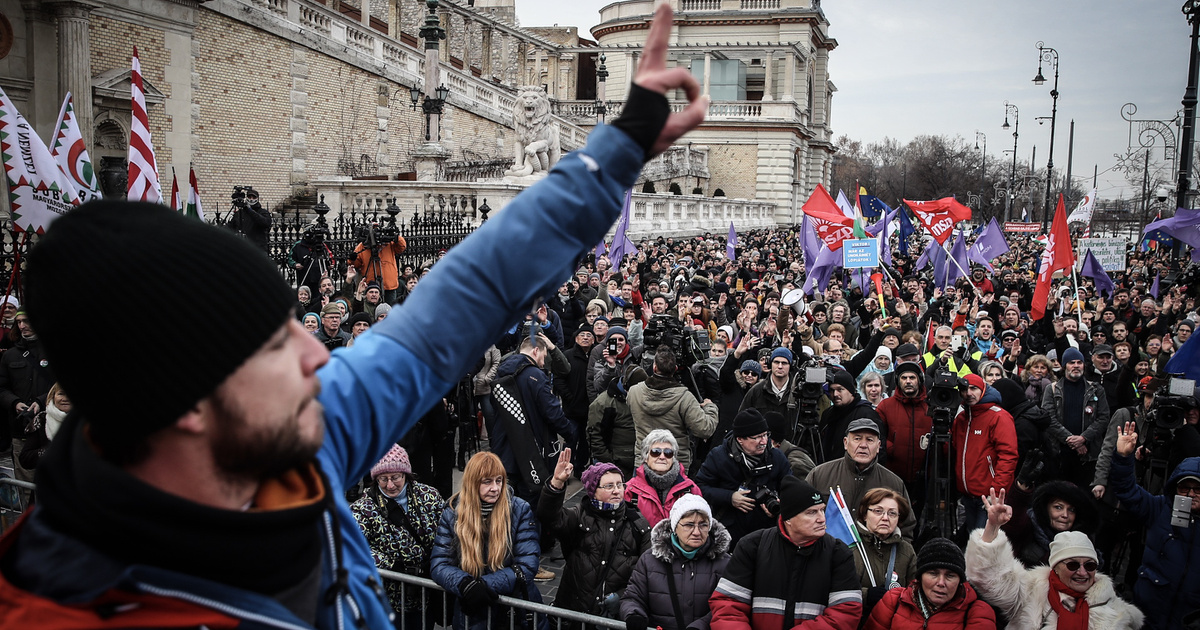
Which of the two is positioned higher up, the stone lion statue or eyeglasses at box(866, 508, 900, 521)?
the stone lion statue

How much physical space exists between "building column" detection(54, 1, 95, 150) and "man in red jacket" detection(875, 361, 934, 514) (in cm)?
1701

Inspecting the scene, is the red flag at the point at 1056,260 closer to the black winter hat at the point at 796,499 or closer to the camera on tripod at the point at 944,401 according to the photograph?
the camera on tripod at the point at 944,401

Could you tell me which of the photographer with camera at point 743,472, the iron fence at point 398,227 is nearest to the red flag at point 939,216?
the iron fence at point 398,227

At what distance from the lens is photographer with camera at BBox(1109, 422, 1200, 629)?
5574 mm

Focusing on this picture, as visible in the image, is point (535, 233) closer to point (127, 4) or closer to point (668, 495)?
point (668, 495)

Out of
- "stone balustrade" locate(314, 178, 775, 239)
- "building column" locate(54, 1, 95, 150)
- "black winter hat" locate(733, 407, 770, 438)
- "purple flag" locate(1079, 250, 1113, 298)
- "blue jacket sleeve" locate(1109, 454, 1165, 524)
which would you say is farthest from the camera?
"stone balustrade" locate(314, 178, 775, 239)

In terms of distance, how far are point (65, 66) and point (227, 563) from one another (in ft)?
66.7

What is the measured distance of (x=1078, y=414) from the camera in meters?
8.82

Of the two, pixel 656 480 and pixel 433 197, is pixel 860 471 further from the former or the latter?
pixel 433 197

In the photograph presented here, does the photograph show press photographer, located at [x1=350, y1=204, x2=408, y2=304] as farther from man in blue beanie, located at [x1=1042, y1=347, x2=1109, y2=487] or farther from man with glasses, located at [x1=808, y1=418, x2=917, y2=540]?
man in blue beanie, located at [x1=1042, y1=347, x2=1109, y2=487]

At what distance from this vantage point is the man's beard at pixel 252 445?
1138mm

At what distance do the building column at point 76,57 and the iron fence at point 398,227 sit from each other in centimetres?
340

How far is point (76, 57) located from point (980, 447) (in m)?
18.4

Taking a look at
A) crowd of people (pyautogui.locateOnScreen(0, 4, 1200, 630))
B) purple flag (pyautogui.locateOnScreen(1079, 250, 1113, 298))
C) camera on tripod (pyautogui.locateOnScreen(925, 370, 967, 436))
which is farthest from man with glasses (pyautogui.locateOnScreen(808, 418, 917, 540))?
purple flag (pyautogui.locateOnScreen(1079, 250, 1113, 298))
